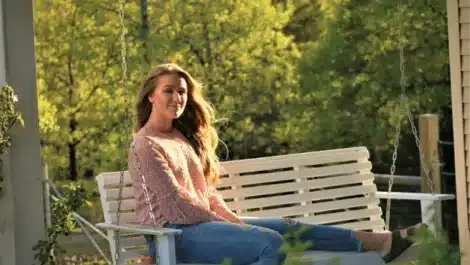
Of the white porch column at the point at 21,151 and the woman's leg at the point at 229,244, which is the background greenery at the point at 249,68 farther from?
the woman's leg at the point at 229,244

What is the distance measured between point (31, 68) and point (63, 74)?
4494 millimetres

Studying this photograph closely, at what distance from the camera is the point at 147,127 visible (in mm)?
5418

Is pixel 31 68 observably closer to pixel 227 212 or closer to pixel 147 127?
pixel 147 127

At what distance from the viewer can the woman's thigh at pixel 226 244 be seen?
5113 mm

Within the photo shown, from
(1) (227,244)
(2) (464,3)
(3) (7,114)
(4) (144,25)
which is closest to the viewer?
(2) (464,3)

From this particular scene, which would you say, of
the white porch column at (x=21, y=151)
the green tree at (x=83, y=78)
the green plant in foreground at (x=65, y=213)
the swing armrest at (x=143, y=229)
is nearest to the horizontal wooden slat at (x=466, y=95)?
the swing armrest at (x=143, y=229)

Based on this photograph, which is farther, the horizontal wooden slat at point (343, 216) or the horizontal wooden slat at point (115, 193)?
the horizontal wooden slat at point (343, 216)

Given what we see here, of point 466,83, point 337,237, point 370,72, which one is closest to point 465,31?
point 466,83

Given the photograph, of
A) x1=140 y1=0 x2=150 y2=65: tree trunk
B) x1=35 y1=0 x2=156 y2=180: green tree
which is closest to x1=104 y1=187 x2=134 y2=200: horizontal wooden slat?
x1=35 y1=0 x2=156 y2=180: green tree

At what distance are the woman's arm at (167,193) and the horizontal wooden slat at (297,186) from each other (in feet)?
2.13

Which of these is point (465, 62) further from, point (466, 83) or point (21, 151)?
point (21, 151)

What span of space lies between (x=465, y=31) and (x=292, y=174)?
1307 millimetres

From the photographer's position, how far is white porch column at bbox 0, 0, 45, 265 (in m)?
5.85

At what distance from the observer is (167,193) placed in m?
5.21
